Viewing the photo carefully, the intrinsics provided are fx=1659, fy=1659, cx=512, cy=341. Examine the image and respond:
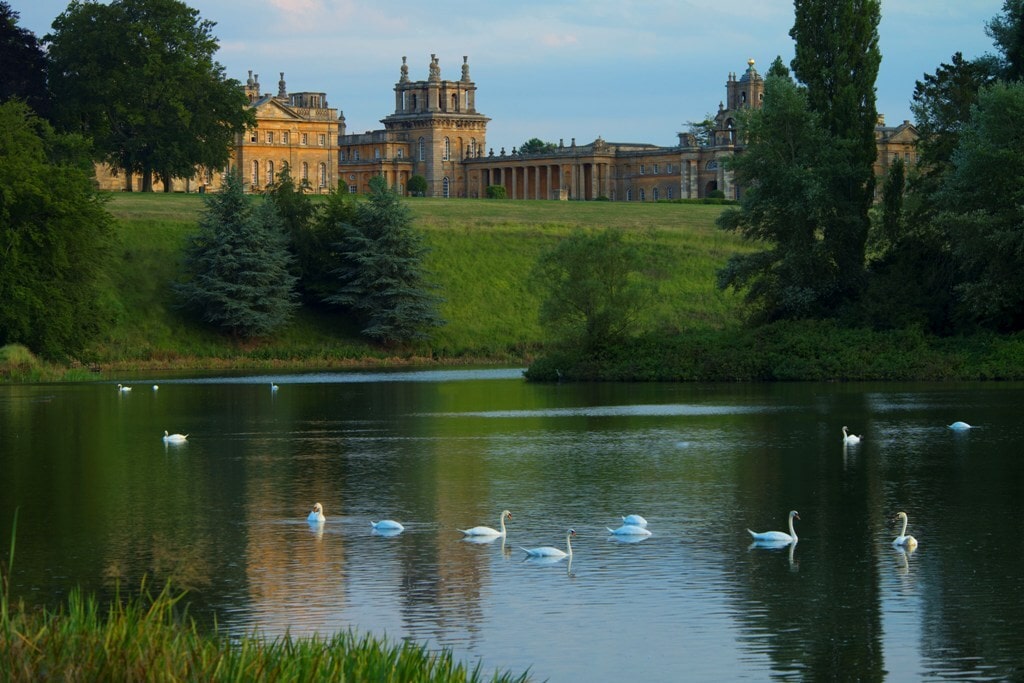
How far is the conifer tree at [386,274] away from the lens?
72000mm

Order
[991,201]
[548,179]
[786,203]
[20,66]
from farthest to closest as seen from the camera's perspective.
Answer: [548,179] → [20,66] → [786,203] → [991,201]

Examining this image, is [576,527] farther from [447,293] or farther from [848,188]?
[447,293]

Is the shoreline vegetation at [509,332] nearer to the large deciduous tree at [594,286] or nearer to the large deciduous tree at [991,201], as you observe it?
the large deciduous tree at [594,286]

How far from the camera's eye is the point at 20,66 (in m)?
87.5

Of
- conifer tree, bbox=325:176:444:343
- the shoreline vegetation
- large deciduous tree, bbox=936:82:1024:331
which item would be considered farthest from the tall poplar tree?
conifer tree, bbox=325:176:444:343

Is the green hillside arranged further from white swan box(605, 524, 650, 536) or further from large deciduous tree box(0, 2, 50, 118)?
white swan box(605, 524, 650, 536)

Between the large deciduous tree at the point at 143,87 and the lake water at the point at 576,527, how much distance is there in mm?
50328

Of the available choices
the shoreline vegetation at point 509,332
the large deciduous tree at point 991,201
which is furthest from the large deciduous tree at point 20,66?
the large deciduous tree at point 991,201

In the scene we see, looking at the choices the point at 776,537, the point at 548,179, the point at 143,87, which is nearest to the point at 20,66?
the point at 143,87

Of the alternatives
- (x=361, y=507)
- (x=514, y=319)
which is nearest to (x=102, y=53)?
(x=514, y=319)

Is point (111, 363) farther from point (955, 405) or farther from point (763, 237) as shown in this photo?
point (955, 405)

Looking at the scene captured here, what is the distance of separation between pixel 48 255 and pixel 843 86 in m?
28.2

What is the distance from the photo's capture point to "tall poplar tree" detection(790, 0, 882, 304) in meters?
52.6

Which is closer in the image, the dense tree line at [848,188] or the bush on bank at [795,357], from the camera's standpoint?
the bush on bank at [795,357]
